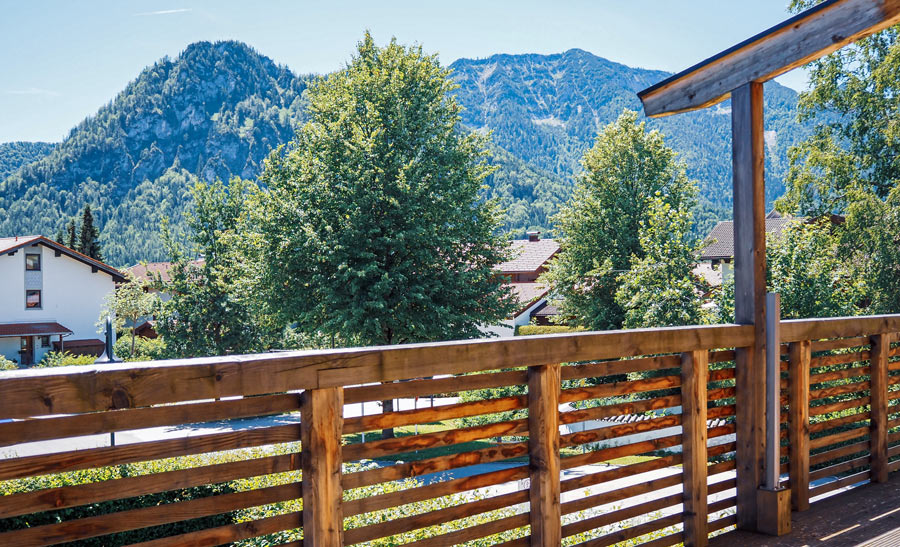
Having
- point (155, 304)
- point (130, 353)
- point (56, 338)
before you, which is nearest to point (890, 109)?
point (155, 304)

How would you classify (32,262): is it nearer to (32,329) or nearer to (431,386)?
(32,329)

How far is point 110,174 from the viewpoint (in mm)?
177500

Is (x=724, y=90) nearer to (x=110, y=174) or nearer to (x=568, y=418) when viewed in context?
(x=568, y=418)

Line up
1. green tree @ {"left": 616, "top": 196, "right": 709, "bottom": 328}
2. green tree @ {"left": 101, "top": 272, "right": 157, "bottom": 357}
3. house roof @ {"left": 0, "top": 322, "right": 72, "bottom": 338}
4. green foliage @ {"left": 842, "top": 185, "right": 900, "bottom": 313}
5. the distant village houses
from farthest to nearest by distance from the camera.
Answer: the distant village houses < house roof @ {"left": 0, "top": 322, "right": 72, "bottom": 338} < green tree @ {"left": 101, "top": 272, "right": 157, "bottom": 357} < green tree @ {"left": 616, "top": 196, "right": 709, "bottom": 328} < green foliage @ {"left": 842, "top": 185, "right": 900, "bottom": 313}

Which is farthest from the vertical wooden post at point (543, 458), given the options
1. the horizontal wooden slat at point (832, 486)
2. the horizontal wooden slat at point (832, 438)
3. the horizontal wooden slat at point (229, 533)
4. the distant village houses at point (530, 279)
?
the distant village houses at point (530, 279)

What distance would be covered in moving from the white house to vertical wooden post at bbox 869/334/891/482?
41019 mm

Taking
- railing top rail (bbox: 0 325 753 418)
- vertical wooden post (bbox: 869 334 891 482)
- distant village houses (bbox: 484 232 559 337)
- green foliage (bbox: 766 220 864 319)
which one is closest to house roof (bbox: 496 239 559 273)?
distant village houses (bbox: 484 232 559 337)

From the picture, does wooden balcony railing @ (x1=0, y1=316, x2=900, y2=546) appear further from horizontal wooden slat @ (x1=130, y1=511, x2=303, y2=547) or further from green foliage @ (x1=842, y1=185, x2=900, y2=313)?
green foliage @ (x1=842, y1=185, x2=900, y2=313)

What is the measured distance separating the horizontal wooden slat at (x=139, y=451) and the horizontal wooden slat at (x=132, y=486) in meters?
0.05

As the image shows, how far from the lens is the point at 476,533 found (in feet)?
8.59

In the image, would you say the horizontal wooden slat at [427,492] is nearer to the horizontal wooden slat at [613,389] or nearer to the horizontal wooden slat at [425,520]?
the horizontal wooden slat at [425,520]

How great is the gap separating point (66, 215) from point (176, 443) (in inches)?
6502

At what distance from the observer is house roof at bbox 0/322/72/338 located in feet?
122

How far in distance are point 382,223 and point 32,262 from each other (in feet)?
98.4
